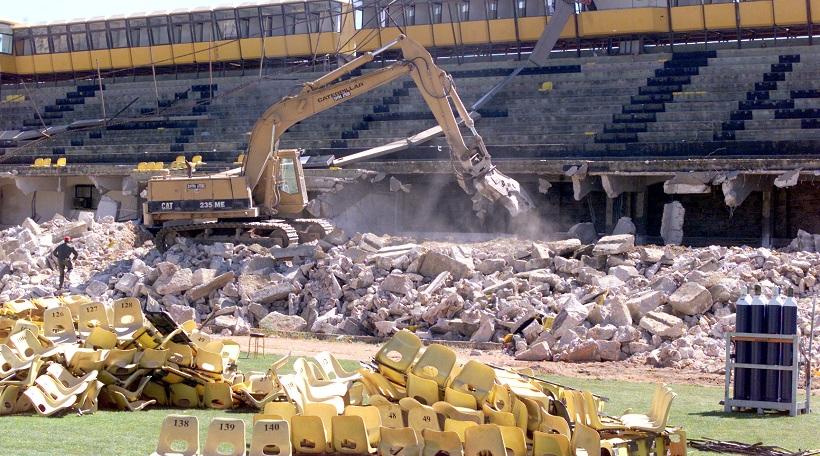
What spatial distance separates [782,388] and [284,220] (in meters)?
18.2

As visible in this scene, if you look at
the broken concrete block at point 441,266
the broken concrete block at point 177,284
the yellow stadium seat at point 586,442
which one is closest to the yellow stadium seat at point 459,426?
the yellow stadium seat at point 586,442

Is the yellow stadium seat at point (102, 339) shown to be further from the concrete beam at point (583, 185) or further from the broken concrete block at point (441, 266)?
the concrete beam at point (583, 185)

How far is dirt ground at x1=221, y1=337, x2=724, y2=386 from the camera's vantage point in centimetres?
1730

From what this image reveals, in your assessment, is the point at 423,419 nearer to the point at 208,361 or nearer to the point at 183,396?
the point at 183,396

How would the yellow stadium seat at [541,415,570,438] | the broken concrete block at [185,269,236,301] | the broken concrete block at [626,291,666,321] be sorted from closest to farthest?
the yellow stadium seat at [541,415,570,438], the broken concrete block at [626,291,666,321], the broken concrete block at [185,269,236,301]

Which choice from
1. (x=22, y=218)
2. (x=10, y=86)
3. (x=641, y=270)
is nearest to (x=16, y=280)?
(x=641, y=270)

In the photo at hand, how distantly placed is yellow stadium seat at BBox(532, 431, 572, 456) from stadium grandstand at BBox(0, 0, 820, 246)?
22037mm

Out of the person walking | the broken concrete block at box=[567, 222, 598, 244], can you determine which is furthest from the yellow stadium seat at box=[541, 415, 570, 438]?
the broken concrete block at box=[567, 222, 598, 244]

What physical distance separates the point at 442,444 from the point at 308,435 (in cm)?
114

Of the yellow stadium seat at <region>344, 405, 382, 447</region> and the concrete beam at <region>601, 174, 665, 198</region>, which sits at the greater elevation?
the yellow stadium seat at <region>344, 405, 382, 447</region>

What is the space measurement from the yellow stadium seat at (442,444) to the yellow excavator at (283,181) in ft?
62.8

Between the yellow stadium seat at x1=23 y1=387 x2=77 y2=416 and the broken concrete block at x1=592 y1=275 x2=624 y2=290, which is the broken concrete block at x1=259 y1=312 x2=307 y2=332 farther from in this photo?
the yellow stadium seat at x1=23 y1=387 x2=77 y2=416

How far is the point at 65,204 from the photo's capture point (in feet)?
145

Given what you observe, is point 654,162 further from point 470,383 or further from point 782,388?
point 470,383
